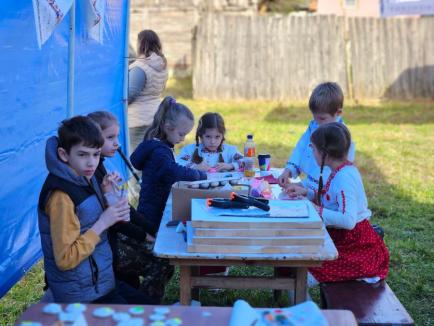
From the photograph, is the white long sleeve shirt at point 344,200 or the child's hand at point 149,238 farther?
the child's hand at point 149,238

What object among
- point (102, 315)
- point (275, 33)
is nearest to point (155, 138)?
point (102, 315)

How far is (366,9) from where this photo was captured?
936 inches

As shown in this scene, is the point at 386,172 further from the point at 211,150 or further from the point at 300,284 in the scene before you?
the point at 300,284

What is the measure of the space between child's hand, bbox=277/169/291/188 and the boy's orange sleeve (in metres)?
1.51

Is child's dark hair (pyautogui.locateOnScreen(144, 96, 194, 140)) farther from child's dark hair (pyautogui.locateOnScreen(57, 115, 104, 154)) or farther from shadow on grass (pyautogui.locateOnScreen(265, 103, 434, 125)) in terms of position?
shadow on grass (pyautogui.locateOnScreen(265, 103, 434, 125))

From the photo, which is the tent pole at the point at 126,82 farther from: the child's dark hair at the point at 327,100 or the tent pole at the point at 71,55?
the child's dark hair at the point at 327,100

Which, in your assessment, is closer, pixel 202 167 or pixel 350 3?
pixel 202 167

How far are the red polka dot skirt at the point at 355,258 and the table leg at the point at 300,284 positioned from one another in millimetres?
390

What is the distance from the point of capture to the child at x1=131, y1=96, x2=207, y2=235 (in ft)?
11.9

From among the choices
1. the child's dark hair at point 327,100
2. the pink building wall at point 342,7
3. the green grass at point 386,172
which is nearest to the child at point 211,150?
the child's dark hair at point 327,100

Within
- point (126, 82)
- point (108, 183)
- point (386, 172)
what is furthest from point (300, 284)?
point (386, 172)

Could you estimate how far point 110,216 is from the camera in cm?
265

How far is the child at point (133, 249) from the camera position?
3346mm

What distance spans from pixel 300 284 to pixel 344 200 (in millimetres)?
522
